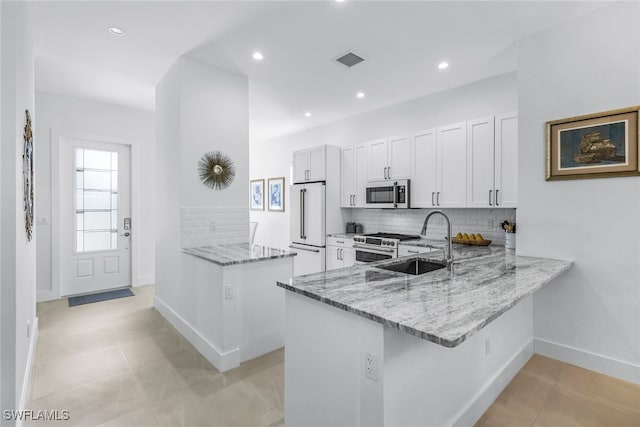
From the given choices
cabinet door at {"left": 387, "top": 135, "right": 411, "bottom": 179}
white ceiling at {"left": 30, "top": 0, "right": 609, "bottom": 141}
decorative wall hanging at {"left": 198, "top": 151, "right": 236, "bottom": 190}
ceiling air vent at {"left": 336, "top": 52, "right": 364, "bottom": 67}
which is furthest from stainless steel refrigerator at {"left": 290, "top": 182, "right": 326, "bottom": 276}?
ceiling air vent at {"left": 336, "top": 52, "right": 364, "bottom": 67}

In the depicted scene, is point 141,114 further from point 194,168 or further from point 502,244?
point 502,244

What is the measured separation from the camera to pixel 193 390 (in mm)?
2256

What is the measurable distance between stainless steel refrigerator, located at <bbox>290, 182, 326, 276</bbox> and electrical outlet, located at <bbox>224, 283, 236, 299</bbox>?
7.74 feet

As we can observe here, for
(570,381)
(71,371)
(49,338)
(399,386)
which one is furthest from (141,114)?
(570,381)

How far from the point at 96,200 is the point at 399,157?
15.0 feet

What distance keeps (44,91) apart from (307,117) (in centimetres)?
374

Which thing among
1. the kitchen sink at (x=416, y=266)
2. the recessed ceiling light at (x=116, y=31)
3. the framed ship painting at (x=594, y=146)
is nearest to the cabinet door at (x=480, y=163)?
the framed ship painting at (x=594, y=146)

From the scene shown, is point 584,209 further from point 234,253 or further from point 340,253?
point 234,253

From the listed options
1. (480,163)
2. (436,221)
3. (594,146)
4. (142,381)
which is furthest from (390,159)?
(142,381)

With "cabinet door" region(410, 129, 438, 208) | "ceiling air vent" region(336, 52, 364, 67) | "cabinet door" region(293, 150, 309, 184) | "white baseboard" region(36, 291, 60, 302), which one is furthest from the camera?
"cabinet door" region(293, 150, 309, 184)

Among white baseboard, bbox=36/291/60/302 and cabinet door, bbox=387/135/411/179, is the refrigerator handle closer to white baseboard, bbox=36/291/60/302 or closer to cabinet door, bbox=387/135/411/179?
cabinet door, bbox=387/135/411/179

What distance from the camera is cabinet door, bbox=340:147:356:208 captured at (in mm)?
4859

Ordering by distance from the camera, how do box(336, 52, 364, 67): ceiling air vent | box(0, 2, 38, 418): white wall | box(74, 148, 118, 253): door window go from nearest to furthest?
box(0, 2, 38, 418): white wall < box(336, 52, 364, 67): ceiling air vent < box(74, 148, 118, 253): door window

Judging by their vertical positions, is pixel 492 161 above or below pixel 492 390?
above
